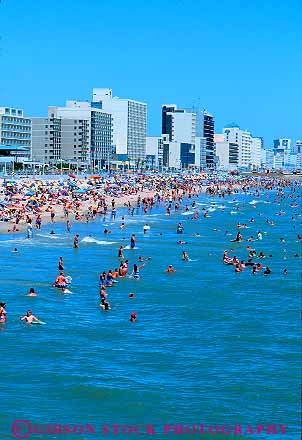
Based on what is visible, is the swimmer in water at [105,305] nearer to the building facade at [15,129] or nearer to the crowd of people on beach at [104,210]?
the crowd of people on beach at [104,210]

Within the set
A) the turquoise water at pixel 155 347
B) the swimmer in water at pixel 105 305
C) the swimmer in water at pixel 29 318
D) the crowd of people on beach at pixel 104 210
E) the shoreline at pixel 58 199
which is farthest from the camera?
the shoreline at pixel 58 199

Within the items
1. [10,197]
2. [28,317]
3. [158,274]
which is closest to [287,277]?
[158,274]

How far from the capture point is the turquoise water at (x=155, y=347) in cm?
1778

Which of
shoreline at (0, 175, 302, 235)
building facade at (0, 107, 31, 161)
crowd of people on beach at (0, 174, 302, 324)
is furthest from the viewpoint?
building facade at (0, 107, 31, 161)

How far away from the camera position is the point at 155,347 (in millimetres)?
22750

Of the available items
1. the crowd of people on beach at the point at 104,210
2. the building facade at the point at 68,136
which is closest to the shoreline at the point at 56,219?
the crowd of people on beach at the point at 104,210

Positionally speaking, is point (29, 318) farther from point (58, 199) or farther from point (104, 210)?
point (58, 199)

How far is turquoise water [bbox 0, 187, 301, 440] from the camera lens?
700 inches

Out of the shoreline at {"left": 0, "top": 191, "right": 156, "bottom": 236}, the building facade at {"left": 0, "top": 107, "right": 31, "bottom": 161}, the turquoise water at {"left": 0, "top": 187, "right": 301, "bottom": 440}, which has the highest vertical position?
the building facade at {"left": 0, "top": 107, "right": 31, "bottom": 161}

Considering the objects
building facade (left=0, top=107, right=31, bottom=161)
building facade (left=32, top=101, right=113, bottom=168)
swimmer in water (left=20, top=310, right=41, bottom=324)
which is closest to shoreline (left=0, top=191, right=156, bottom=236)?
swimmer in water (left=20, top=310, right=41, bottom=324)

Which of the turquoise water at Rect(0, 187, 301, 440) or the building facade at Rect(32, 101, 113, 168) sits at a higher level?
the building facade at Rect(32, 101, 113, 168)

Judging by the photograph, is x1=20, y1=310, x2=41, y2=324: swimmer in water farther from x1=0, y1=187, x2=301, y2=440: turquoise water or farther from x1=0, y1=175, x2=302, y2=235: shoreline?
x1=0, y1=175, x2=302, y2=235: shoreline

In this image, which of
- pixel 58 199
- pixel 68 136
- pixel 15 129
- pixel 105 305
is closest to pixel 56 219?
pixel 58 199

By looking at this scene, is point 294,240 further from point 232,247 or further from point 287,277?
point 287,277
